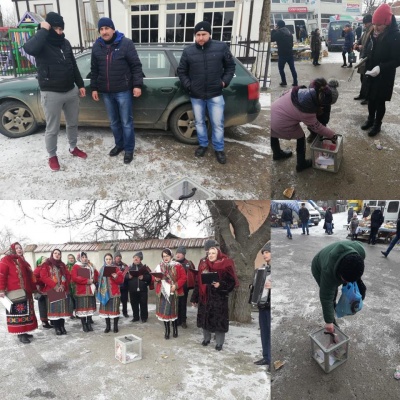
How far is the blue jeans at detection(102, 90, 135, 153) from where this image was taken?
3.96 meters

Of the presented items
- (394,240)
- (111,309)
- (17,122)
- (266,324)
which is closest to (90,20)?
(17,122)

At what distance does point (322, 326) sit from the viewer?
3.47 meters

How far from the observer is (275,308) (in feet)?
12.4

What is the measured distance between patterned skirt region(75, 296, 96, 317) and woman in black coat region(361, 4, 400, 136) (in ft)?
13.8

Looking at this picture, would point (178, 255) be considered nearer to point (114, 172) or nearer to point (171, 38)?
point (114, 172)

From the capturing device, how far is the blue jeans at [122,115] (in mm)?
3957

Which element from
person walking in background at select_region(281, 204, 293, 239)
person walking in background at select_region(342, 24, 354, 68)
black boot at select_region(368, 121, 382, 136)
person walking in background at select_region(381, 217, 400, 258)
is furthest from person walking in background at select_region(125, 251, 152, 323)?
person walking in background at select_region(342, 24, 354, 68)

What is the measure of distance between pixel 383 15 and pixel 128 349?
4.41 m

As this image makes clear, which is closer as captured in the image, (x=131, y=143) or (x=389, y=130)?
(x=131, y=143)

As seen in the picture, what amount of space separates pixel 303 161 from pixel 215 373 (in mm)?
2383

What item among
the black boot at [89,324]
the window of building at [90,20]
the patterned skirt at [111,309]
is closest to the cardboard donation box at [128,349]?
the patterned skirt at [111,309]

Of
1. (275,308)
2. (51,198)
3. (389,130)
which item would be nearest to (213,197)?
(275,308)

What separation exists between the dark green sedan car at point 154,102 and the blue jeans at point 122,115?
37 cm

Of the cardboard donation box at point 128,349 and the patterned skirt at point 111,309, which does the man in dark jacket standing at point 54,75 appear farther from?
the cardboard donation box at point 128,349
